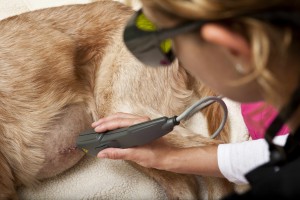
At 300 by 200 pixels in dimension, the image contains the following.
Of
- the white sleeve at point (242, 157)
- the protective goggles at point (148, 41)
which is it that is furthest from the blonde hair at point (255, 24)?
the white sleeve at point (242, 157)

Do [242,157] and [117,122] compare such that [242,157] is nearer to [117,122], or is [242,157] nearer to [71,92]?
[117,122]

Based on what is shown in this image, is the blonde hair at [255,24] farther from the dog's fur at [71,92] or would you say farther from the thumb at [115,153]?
the dog's fur at [71,92]

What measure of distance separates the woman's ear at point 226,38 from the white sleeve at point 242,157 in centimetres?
58

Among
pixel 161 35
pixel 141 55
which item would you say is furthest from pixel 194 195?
pixel 161 35

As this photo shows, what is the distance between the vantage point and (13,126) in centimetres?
178

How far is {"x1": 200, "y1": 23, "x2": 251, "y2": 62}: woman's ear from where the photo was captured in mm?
757

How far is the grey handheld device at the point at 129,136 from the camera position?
4.63ft

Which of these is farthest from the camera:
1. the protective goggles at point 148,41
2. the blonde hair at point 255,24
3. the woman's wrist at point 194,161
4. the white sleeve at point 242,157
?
the woman's wrist at point 194,161

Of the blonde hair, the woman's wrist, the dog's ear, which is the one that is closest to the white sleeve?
the woman's wrist

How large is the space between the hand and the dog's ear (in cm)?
44

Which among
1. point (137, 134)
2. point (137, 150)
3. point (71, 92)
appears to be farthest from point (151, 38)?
point (71, 92)

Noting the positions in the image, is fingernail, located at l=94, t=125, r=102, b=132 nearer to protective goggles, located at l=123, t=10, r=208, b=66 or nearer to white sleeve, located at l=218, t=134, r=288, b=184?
white sleeve, located at l=218, t=134, r=288, b=184

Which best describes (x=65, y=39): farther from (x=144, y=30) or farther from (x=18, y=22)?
(x=144, y=30)

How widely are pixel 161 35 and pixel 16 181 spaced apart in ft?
4.06
